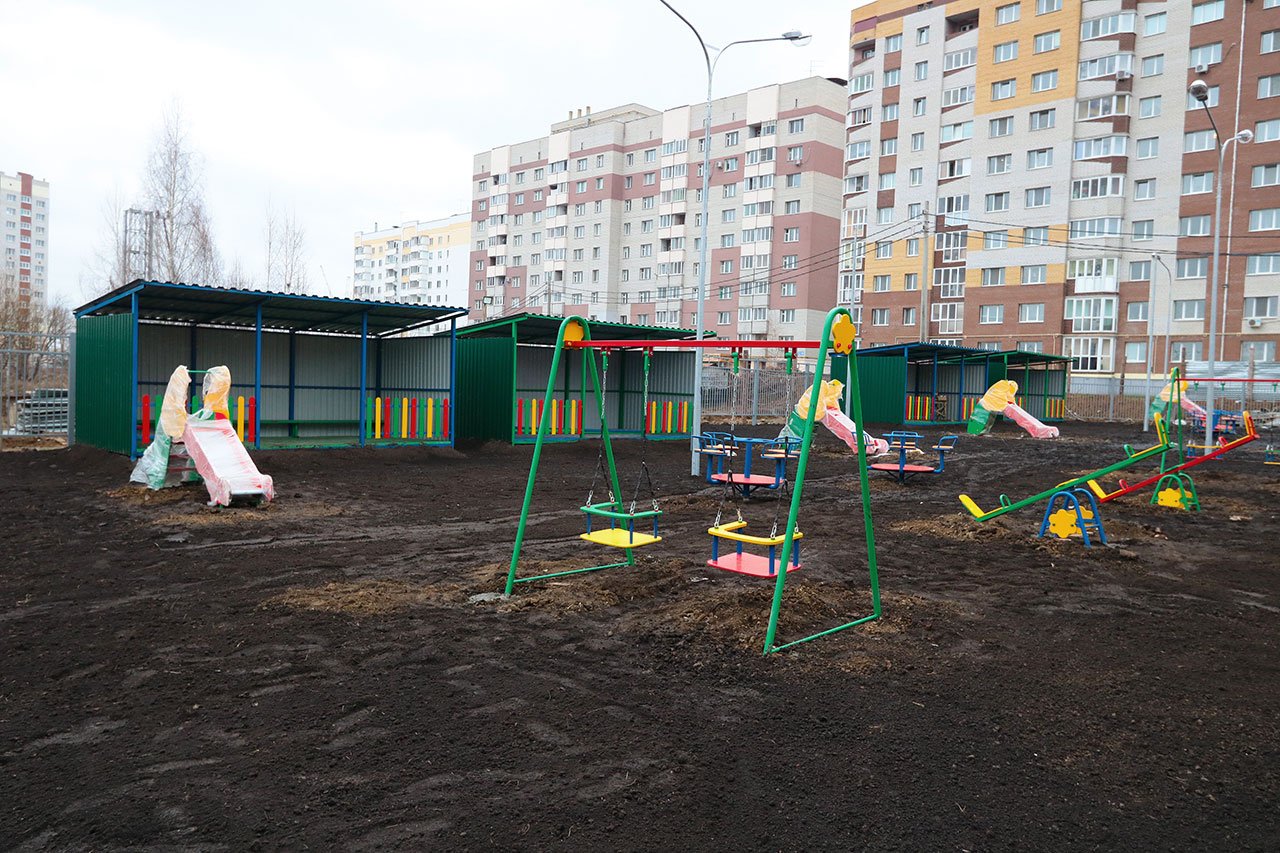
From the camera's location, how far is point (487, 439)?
21.9 meters

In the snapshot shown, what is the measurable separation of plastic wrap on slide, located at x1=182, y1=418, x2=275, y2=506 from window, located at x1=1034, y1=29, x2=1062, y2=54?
54226mm

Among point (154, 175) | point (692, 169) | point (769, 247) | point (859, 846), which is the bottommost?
point (859, 846)

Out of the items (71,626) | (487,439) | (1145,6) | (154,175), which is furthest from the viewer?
(1145,6)

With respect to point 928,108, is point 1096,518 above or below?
below

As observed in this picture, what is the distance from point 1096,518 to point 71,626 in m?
9.85

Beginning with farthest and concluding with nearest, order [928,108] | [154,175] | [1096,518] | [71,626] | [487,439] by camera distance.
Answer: [928,108]
[154,175]
[487,439]
[1096,518]
[71,626]

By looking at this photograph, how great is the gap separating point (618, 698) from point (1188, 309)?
5336 cm

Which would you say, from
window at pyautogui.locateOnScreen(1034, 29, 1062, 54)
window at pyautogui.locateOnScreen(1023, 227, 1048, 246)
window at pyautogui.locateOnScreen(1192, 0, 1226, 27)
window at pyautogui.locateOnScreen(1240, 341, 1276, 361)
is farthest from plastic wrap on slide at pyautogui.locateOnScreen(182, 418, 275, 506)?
window at pyautogui.locateOnScreen(1192, 0, 1226, 27)

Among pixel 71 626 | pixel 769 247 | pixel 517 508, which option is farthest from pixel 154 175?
pixel 769 247

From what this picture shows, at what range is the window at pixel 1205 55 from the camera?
4644 cm

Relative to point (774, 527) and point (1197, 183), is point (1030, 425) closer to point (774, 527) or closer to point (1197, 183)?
point (1197, 183)

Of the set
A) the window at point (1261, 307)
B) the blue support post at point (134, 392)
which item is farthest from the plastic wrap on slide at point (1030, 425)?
the blue support post at point (134, 392)

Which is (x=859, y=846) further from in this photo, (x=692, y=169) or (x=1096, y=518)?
(x=692, y=169)

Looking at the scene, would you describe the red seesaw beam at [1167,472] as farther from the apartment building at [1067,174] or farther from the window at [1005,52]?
the window at [1005,52]
